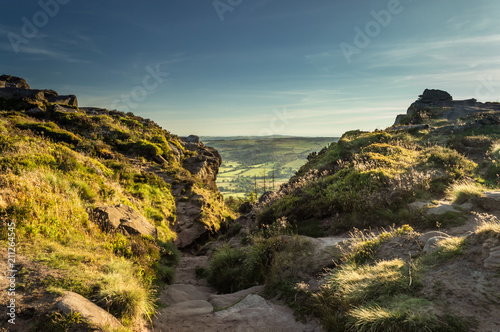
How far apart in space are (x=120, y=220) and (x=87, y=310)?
4954 mm

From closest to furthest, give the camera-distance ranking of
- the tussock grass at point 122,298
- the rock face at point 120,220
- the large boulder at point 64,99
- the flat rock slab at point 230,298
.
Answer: the tussock grass at point 122,298 → the flat rock slab at point 230,298 → the rock face at point 120,220 → the large boulder at point 64,99

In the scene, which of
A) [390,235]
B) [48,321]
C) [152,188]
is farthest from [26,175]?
[390,235]

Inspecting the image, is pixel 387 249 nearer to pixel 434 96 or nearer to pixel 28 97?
pixel 28 97

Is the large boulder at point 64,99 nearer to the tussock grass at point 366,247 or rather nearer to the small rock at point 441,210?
the tussock grass at point 366,247

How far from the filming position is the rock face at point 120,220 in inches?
318

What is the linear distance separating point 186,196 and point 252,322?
1470cm

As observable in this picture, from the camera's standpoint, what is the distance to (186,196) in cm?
1941

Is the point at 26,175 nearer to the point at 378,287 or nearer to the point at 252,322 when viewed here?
the point at 252,322

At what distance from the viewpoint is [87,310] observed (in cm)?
440

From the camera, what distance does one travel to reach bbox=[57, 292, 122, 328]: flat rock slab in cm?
425

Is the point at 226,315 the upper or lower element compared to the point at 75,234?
lower

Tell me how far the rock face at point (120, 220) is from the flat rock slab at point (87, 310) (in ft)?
11.9

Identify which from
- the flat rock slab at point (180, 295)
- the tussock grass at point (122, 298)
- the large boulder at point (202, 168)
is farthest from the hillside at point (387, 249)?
the large boulder at point (202, 168)

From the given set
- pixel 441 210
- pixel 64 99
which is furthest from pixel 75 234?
pixel 64 99
